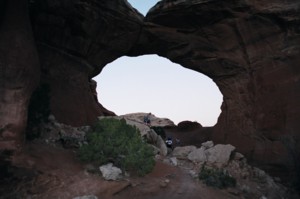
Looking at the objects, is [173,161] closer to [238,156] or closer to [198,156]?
[198,156]

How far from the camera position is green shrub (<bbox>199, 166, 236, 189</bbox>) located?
13.9m

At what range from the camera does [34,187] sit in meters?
10.5

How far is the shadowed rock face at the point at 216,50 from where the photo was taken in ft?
55.6

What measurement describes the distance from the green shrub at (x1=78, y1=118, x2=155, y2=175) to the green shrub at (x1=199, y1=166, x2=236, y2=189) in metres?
2.41

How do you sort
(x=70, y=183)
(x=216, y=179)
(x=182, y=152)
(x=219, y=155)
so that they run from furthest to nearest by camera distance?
1. (x=182, y=152)
2. (x=219, y=155)
3. (x=216, y=179)
4. (x=70, y=183)

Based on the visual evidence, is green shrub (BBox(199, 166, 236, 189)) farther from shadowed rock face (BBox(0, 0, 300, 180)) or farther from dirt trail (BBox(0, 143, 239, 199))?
shadowed rock face (BBox(0, 0, 300, 180))

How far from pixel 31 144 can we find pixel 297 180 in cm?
1161

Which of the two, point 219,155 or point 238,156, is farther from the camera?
point 238,156

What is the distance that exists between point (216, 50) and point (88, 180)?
1253cm

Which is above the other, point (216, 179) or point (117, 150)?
point (117, 150)

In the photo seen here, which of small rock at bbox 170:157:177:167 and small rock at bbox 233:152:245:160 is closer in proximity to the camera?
small rock at bbox 170:157:177:167

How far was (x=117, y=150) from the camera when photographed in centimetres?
1320

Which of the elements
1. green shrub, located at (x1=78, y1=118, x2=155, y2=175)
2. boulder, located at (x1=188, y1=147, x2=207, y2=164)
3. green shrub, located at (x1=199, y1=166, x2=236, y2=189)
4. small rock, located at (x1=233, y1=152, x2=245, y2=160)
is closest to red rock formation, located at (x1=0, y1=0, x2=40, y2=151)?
green shrub, located at (x1=78, y1=118, x2=155, y2=175)

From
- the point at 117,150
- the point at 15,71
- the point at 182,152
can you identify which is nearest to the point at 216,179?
the point at 117,150
